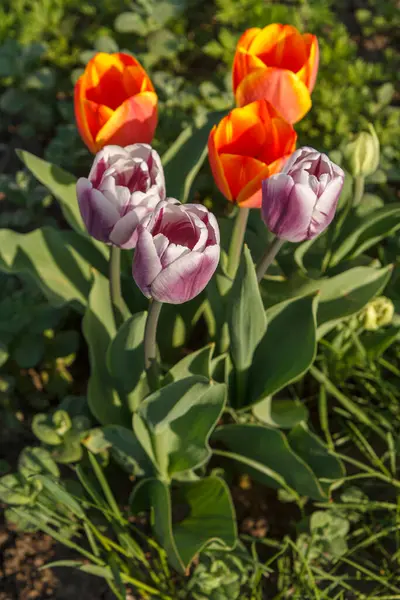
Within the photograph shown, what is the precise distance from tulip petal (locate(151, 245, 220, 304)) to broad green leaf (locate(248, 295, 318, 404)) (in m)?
0.42

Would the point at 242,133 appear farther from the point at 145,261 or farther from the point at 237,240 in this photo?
the point at 145,261

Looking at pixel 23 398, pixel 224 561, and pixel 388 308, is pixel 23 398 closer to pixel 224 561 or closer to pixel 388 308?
pixel 224 561

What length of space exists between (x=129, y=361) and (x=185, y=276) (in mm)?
469

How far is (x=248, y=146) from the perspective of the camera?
4.17ft

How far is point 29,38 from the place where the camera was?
97.7 inches

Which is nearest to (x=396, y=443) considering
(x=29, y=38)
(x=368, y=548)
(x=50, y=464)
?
(x=368, y=548)

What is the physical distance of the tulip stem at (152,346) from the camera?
46.8 inches

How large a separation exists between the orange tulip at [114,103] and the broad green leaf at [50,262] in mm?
356

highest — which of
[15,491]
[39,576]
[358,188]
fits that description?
[358,188]

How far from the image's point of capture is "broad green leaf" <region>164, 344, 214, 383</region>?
132 centimetres

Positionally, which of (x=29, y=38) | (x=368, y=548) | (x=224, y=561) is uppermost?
(x=29, y=38)

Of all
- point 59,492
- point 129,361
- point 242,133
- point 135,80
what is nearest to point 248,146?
point 242,133

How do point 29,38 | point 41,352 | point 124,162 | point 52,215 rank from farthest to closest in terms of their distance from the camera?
point 29,38
point 52,215
point 41,352
point 124,162

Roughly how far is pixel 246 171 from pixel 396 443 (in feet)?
2.75
